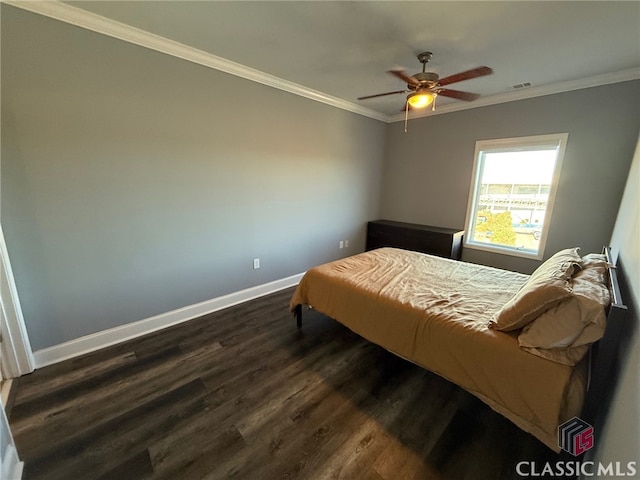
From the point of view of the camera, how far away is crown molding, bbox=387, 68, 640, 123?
2.58 meters

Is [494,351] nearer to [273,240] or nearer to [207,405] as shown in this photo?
[207,405]

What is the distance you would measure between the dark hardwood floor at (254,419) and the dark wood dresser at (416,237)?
83.2 inches

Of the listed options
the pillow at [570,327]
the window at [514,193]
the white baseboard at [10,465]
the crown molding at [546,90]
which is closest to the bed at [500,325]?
the pillow at [570,327]

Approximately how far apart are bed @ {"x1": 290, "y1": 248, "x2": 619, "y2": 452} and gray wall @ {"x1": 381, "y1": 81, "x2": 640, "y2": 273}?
1.52 meters

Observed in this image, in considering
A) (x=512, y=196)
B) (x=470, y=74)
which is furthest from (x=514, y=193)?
(x=470, y=74)

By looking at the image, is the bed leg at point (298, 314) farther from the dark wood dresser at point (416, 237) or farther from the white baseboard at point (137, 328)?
the dark wood dresser at point (416, 237)

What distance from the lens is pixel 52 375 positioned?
1.92 m

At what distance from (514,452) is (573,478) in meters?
0.24

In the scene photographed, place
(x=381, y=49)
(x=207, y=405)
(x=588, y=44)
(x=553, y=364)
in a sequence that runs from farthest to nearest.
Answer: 1. (x=381, y=49)
2. (x=588, y=44)
3. (x=207, y=405)
4. (x=553, y=364)

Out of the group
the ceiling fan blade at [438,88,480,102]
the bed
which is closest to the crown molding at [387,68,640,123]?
the ceiling fan blade at [438,88,480,102]

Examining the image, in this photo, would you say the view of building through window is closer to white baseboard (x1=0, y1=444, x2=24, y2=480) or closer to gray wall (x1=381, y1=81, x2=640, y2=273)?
gray wall (x1=381, y1=81, x2=640, y2=273)

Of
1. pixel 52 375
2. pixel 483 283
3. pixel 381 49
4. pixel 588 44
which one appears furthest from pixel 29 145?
pixel 588 44

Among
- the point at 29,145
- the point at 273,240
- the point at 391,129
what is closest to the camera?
the point at 29,145

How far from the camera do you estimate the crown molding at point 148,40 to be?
174 cm
